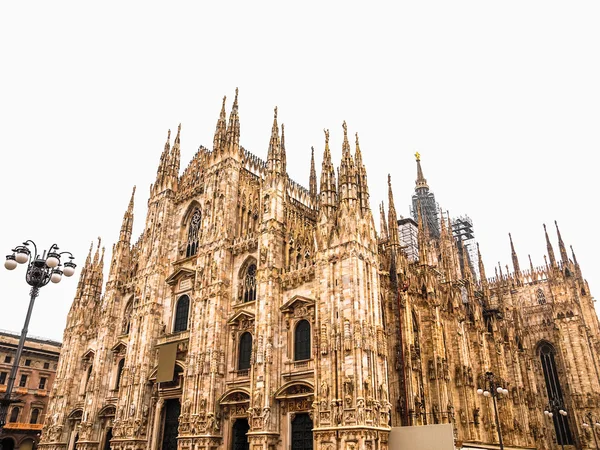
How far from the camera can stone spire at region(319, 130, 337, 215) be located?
2970 cm

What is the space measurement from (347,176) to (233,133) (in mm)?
13172

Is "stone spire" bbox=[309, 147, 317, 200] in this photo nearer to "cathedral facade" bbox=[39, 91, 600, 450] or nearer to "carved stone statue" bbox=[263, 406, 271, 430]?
"cathedral facade" bbox=[39, 91, 600, 450]

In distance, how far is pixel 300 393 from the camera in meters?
26.6

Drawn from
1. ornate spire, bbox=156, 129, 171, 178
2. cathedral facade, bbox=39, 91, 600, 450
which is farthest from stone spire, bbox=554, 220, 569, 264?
ornate spire, bbox=156, 129, 171, 178

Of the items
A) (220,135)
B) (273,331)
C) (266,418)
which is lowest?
(266,418)

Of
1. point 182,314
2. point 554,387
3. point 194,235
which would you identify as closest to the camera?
point 182,314

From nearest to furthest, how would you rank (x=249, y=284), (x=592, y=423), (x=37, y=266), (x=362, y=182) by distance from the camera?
(x=37, y=266) < (x=362, y=182) < (x=249, y=284) < (x=592, y=423)

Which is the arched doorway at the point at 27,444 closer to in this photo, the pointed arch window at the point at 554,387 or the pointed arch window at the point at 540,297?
the pointed arch window at the point at 554,387

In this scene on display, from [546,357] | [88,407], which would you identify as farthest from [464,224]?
[88,407]

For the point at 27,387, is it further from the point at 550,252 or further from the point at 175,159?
the point at 550,252

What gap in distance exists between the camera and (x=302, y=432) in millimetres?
26547

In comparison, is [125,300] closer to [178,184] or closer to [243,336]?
[178,184]

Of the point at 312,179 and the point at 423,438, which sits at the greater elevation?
the point at 312,179

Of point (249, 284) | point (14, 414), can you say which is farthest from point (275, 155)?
point (14, 414)
